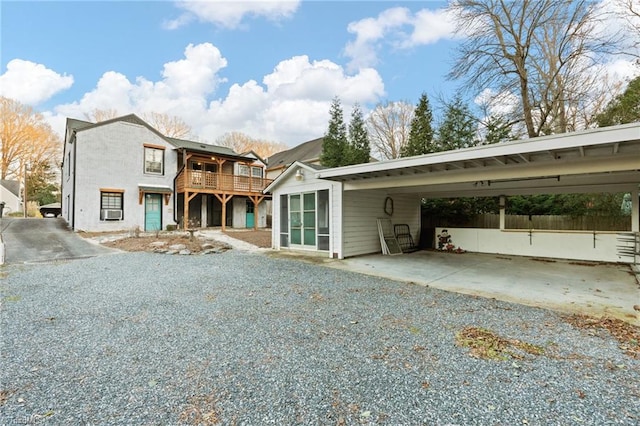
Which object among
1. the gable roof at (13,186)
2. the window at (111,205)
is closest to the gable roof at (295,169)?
the window at (111,205)

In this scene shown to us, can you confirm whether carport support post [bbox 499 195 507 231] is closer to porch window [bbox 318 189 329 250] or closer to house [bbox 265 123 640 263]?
house [bbox 265 123 640 263]

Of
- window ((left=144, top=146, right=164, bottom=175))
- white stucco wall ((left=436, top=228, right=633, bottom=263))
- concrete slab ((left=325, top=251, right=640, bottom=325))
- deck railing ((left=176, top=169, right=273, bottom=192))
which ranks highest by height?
window ((left=144, top=146, right=164, bottom=175))

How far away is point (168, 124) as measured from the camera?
27219mm

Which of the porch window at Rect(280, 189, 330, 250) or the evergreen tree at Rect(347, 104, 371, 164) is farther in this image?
the evergreen tree at Rect(347, 104, 371, 164)

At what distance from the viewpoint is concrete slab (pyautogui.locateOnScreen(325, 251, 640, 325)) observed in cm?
423

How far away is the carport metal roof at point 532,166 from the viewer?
4090mm

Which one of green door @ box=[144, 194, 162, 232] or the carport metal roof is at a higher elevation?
the carport metal roof

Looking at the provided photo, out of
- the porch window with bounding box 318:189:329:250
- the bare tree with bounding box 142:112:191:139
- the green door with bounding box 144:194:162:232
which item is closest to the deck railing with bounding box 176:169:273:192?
the green door with bounding box 144:194:162:232

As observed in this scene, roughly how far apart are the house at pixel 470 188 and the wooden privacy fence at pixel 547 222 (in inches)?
7.4

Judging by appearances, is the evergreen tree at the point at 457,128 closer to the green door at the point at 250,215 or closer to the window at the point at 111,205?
the green door at the point at 250,215

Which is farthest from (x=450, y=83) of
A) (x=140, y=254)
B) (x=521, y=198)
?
(x=140, y=254)

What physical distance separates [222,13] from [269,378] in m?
11.0

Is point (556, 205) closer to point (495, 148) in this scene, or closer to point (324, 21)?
point (495, 148)

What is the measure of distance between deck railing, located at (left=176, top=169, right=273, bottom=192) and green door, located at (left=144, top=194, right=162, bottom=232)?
1197 mm
